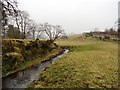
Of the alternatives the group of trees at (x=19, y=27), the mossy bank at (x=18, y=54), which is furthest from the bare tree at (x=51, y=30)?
the mossy bank at (x=18, y=54)

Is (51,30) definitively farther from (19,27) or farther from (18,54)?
(18,54)

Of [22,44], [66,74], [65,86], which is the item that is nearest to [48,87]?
[65,86]

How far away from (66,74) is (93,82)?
9.27ft

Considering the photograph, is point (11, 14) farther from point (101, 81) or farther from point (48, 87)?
point (101, 81)

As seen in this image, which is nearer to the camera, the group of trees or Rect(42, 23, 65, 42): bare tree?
the group of trees

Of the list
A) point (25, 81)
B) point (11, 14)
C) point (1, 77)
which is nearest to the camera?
point (25, 81)

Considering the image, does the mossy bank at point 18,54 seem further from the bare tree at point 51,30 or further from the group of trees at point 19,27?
the bare tree at point 51,30

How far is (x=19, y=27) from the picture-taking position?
54219 millimetres

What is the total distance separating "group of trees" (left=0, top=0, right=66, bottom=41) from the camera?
21.2m

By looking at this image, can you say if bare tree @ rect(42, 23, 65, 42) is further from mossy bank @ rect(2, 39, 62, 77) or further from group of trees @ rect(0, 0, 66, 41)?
mossy bank @ rect(2, 39, 62, 77)

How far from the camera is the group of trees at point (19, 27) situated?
21.2 meters

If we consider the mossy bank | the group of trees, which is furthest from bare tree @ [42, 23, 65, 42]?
the mossy bank

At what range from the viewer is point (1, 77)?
61.7ft

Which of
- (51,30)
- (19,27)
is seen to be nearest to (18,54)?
(19,27)
